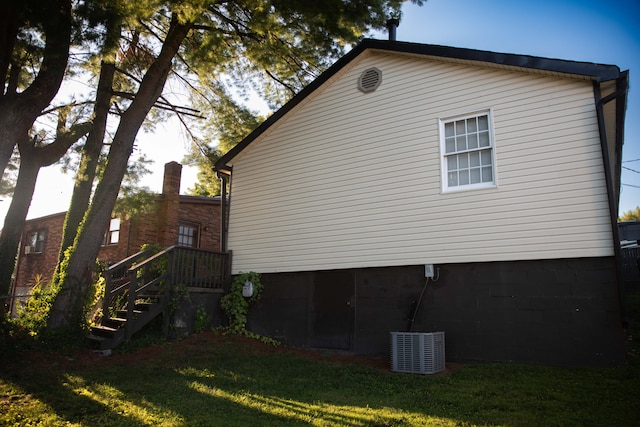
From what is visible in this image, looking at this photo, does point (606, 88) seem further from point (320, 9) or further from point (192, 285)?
point (192, 285)

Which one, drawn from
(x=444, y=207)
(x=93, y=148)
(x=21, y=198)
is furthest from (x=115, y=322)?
(x=444, y=207)

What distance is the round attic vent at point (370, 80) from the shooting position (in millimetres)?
10008

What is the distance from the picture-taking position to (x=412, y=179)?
9000 mm

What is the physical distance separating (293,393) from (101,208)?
6.04 m

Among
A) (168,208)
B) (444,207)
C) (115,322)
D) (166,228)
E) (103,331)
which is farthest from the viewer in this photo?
(168,208)

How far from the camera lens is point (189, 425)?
4770 mm

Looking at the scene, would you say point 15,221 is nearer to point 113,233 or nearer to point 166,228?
point 166,228

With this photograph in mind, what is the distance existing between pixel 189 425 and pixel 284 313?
5564mm

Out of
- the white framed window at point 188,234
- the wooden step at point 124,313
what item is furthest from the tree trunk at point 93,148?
the white framed window at point 188,234

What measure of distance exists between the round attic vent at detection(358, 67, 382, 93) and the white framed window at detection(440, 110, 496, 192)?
1.91 m

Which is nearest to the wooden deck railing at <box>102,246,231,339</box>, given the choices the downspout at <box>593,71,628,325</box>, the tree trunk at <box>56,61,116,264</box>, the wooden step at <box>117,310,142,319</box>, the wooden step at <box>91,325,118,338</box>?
the wooden step at <box>117,310,142,319</box>

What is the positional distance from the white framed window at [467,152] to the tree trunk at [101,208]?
245 inches

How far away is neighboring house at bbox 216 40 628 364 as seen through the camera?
24.1ft

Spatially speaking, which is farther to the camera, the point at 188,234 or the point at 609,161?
the point at 188,234
